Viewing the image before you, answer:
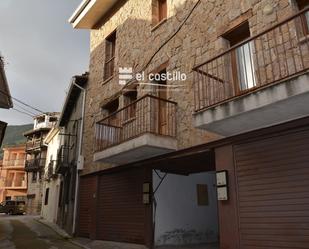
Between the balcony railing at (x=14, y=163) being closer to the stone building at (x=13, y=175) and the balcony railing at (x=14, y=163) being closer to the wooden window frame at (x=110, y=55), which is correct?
the stone building at (x=13, y=175)

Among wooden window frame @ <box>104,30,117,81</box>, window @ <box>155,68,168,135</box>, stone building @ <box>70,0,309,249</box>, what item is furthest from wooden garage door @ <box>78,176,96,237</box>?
window @ <box>155,68,168,135</box>

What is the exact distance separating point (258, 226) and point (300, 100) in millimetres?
2940

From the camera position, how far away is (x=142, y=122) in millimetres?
10875

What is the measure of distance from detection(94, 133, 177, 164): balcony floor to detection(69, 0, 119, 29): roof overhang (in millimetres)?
7911

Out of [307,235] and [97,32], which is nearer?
[307,235]

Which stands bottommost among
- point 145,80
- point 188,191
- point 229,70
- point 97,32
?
point 188,191

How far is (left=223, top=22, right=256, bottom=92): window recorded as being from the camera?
7838mm

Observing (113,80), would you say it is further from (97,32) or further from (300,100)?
(300,100)

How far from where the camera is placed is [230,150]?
793 cm

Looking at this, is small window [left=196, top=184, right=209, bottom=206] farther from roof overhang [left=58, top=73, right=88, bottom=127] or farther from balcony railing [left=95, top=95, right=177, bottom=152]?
roof overhang [left=58, top=73, right=88, bottom=127]

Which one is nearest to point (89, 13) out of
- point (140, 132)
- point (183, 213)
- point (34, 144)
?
point (140, 132)

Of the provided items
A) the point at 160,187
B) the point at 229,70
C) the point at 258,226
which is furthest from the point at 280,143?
the point at 160,187

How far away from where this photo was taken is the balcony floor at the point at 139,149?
9.17 metres

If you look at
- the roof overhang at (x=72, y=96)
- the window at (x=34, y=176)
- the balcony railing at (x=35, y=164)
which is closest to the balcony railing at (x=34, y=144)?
the balcony railing at (x=35, y=164)
